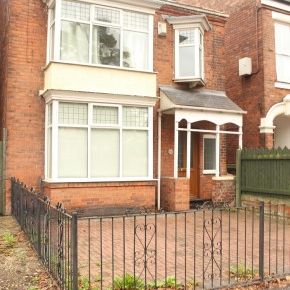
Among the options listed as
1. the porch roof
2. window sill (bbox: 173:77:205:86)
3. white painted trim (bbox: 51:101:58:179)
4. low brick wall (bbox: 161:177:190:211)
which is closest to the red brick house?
the porch roof

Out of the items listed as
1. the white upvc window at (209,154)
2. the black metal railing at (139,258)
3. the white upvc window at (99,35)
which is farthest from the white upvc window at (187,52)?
the black metal railing at (139,258)

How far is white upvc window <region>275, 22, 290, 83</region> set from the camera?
1589 centimetres

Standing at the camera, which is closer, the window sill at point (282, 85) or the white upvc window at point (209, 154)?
the white upvc window at point (209, 154)

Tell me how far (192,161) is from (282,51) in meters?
5.76

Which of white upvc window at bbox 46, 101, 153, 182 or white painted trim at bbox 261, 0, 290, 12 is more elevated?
white painted trim at bbox 261, 0, 290, 12

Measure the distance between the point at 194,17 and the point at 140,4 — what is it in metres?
2.19

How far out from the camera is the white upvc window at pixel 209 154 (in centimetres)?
1523

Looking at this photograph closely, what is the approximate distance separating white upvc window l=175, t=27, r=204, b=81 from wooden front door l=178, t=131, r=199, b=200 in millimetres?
2206

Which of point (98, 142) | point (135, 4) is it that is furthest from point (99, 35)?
point (98, 142)

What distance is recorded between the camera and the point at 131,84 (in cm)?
1253

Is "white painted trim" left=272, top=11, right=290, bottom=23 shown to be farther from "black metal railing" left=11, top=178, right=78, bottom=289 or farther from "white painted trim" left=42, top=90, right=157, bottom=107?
"black metal railing" left=11, top=178, right=78, bottom=289

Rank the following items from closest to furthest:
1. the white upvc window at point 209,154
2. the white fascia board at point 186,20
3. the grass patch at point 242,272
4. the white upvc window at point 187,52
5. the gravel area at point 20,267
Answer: the gravel area at point 20,267, the grass patch at point 242,272, the white fascia board at point 186,20, the white upvc window at point 187,52, the white upvc window at point 209,154

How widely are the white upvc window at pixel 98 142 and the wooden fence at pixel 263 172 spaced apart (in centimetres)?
287

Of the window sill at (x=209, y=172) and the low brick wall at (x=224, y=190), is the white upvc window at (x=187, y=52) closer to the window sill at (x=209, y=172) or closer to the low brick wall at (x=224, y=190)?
the window sill at (x=209, y=172)
